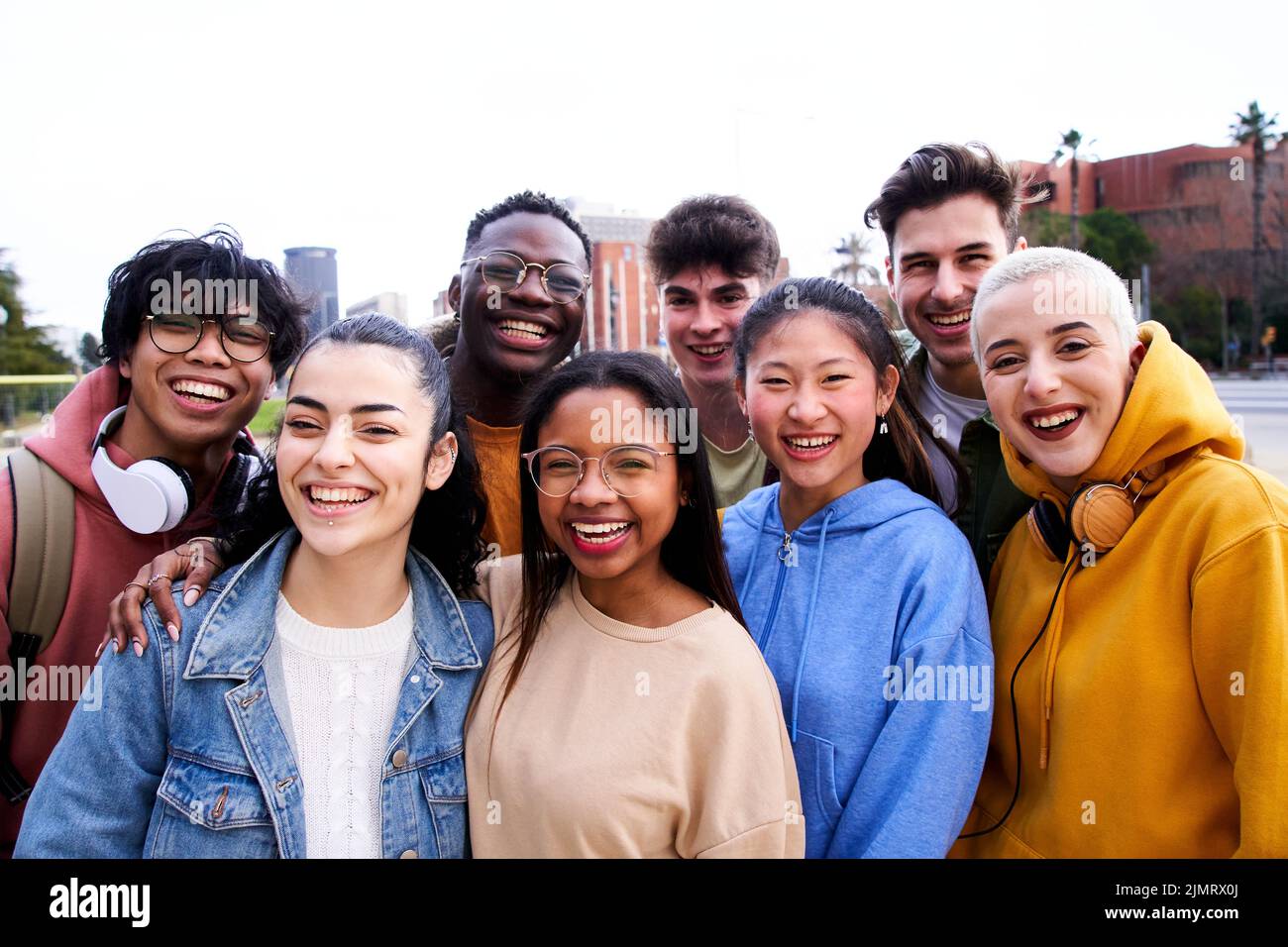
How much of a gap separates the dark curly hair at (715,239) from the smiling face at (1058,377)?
173cm

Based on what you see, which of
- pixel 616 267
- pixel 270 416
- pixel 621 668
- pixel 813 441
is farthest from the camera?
pixel 616 267

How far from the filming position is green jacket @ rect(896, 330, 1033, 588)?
110 inches

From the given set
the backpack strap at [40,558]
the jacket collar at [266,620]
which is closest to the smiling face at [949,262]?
the jacket collar at [266,620]

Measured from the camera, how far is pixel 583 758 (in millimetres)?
2080

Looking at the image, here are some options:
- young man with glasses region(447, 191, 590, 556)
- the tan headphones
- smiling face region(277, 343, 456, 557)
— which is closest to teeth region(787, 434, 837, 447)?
the tan headphones

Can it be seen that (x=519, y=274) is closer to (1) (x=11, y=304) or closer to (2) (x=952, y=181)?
(2) (x=952, y=181)

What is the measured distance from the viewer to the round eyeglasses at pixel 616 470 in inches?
89.0

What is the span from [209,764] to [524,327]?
2.17 meters

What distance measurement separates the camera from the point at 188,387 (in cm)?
284

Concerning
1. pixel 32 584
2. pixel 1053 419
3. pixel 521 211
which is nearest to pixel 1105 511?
pixel 1053 419

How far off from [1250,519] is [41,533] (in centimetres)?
342

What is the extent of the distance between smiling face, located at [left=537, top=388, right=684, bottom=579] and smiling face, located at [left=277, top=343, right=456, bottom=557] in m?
0.40
